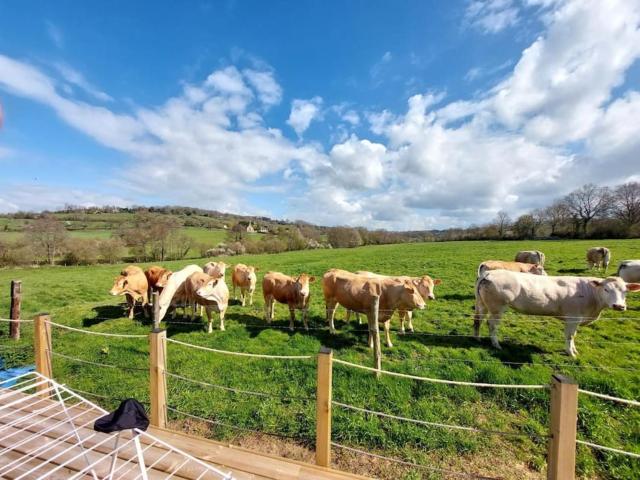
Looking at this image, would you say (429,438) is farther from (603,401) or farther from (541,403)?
(603,401)

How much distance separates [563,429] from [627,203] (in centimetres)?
6686

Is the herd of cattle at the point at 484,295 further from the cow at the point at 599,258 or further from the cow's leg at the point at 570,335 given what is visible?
the cow at the point at 599,258

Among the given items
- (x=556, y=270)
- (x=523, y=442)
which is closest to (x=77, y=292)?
(x=523, y=442)

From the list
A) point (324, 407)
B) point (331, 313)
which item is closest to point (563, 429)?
point (324, 407)

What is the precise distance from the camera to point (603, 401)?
207 inches

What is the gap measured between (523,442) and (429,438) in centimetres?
146

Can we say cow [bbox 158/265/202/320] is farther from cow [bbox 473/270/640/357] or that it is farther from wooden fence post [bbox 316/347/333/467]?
cow [bbox 473/270/640/357]

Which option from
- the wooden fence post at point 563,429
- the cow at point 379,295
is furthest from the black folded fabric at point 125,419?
the cow at point 379,295

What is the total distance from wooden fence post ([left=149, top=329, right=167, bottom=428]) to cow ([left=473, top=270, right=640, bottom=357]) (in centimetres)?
735

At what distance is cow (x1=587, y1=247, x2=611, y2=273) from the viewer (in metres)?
17.1

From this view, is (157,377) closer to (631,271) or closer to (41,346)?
(41,346)

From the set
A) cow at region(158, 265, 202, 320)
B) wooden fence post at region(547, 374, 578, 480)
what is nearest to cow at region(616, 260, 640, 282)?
wooden fence post at region(547, 374, 578, 480)

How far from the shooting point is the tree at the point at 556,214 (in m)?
53.6

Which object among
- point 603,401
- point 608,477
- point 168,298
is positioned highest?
point 168,298
